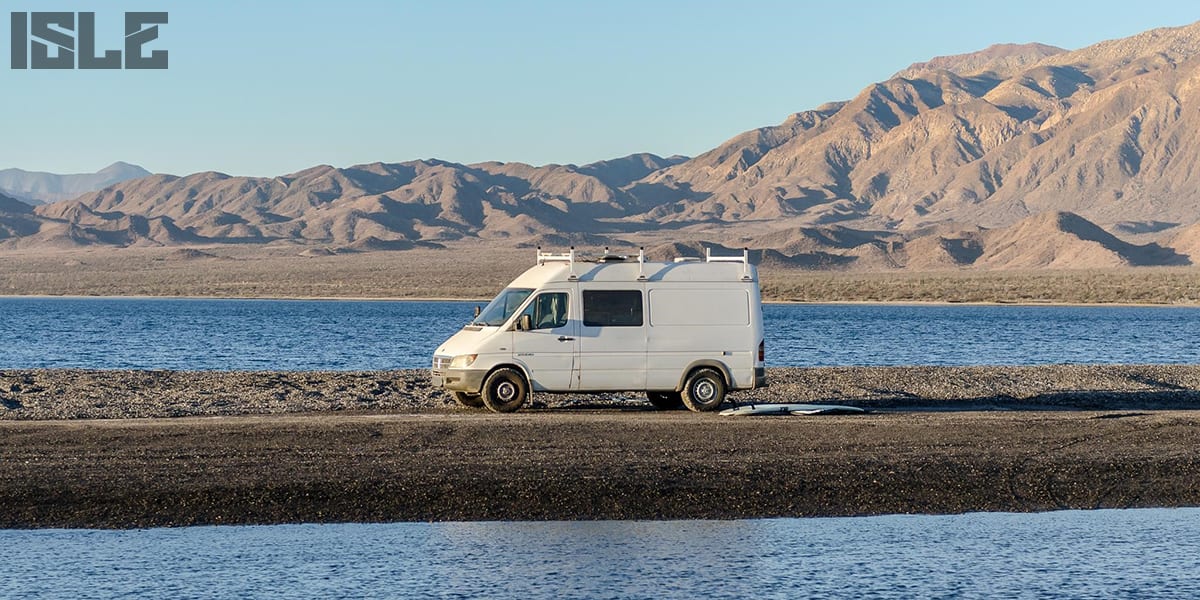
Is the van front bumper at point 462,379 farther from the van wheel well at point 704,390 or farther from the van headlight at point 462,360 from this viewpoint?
the van wheel well at point 704,390

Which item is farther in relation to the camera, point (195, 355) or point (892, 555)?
point (195, 355)

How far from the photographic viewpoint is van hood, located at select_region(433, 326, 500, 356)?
20484mm

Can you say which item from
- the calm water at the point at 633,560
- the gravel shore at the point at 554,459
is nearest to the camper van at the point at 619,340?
the gravel shore at the point at 554,459

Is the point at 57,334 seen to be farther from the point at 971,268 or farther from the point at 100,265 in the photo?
the point at 971,268

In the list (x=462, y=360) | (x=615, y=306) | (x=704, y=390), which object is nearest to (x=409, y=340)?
(x=462, y=360)

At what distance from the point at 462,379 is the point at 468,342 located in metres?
0.54

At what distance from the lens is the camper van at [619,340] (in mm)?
20469

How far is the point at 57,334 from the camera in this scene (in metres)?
58.5

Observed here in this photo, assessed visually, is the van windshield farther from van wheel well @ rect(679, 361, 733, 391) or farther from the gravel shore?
van wheel well @ rect(679, 361, 733, 391)

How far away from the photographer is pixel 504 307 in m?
21.0

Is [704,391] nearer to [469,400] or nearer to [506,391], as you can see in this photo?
[506,391]

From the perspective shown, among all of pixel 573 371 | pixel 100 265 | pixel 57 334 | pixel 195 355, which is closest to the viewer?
pixel 573 371

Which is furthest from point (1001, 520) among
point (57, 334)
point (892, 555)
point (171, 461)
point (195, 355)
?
point (57, 334)

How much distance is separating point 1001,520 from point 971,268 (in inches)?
6244
